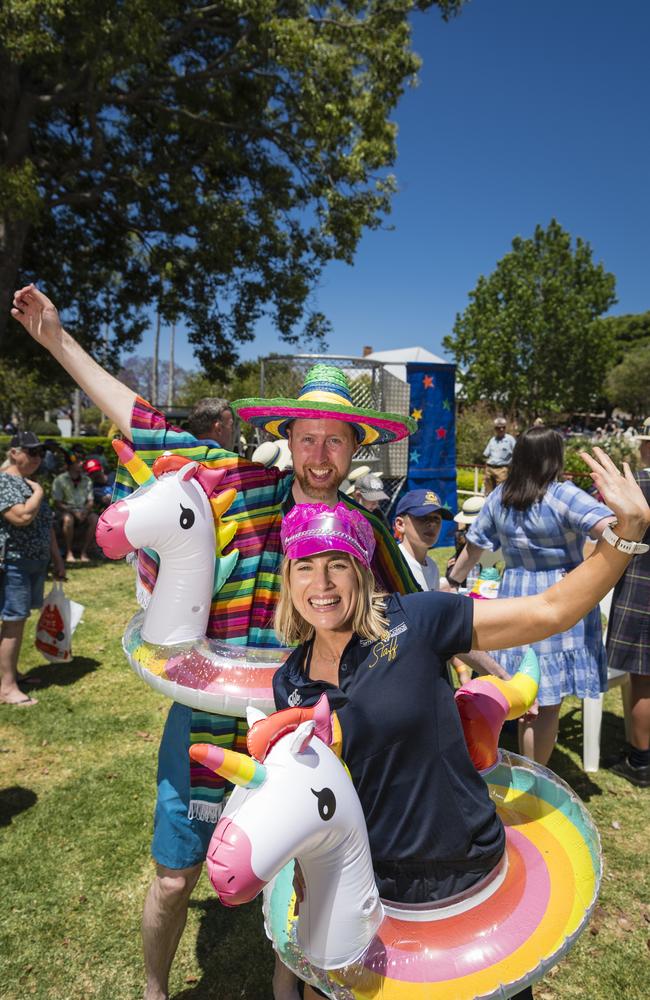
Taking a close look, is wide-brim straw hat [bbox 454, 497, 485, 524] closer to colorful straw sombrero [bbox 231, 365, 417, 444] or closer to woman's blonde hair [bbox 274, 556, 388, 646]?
colorful straw sombrero [bbox 231, 365, 417, 444]

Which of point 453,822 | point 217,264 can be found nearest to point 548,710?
point 453,822

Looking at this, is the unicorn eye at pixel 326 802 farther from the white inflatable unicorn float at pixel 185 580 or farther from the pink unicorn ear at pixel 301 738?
the white inflatable unicorn float at pixel 185 580

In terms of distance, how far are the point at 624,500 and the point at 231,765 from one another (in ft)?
3.52

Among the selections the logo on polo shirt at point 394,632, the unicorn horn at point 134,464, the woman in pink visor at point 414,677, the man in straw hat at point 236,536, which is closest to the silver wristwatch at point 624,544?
the woman in pink visor at point 414,677

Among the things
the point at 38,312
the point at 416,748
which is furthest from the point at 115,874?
the point at 38,312

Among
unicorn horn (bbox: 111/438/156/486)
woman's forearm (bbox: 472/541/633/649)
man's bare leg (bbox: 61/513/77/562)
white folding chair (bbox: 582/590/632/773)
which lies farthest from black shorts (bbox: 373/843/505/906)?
man's bare leg (bbox: 61/513/77/562)

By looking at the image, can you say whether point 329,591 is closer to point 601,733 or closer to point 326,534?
point 326,534

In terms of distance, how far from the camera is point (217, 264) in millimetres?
12531

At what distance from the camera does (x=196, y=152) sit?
41.1 ft

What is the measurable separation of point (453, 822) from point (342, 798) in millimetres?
395

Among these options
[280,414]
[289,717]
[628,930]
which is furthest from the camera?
[628,930]

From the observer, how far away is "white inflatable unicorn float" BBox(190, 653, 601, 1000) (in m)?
1.20

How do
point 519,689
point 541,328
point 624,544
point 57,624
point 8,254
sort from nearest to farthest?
1. point 624,544
2. point 519,689
3. point 57,624
4. point 8,254
5. point 541,328

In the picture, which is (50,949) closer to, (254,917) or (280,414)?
(254,917)
